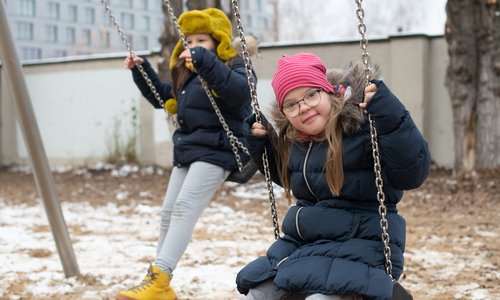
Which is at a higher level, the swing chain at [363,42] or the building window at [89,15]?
the building window at [89,15]

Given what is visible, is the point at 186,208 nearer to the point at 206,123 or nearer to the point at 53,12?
the point at 206,123

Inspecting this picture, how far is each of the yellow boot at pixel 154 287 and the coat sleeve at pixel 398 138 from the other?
5.71 feet

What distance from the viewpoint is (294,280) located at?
2.33 meters

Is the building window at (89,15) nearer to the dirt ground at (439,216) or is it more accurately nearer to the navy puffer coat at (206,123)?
the dirt ground at (439,216)

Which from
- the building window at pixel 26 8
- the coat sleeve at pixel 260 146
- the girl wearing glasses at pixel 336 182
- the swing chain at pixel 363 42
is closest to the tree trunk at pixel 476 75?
the coat sleeve at pixel 260 146

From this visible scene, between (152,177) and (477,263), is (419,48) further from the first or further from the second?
(477,263)

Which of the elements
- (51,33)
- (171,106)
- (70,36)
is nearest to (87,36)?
(70,36)

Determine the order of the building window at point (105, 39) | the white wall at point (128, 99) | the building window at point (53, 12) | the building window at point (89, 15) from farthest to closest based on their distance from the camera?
the building window at point (89, 15) < the building window at point (53, 12) < the building window at point (105, 39) < the white wall at point (128, 99)

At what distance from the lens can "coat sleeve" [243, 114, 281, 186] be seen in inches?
106

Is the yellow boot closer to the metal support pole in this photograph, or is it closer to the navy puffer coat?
the navy puffer coat

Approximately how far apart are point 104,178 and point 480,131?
18.3 ft

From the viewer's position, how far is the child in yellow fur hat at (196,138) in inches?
144

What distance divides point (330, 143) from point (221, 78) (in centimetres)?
124

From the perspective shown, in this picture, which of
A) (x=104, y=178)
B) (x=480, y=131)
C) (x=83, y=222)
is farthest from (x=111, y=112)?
(x=480, y=131)
